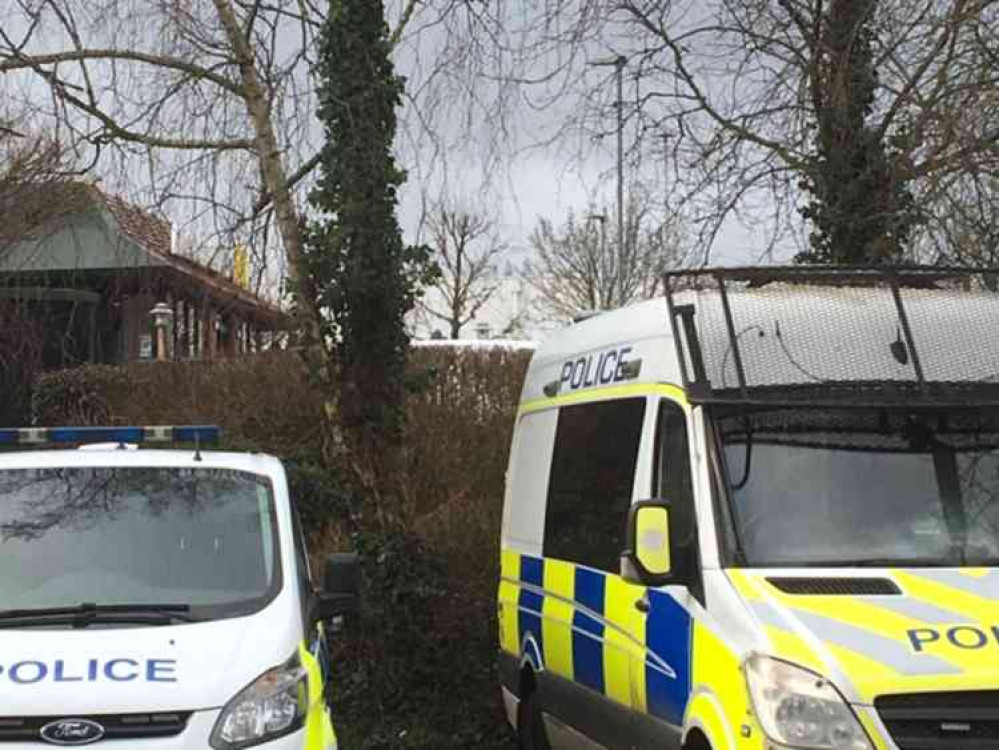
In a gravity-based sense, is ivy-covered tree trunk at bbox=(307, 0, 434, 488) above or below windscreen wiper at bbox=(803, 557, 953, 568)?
above

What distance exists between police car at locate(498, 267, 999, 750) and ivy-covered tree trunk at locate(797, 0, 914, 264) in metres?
3.43

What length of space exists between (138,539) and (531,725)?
2821 mm

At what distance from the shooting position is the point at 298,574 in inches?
214

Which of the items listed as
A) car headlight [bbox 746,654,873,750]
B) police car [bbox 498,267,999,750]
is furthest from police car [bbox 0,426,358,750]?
car headlight [bbox 746,654,873,750]

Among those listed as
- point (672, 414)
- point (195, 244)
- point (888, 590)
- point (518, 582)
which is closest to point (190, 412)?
point (195, 244)

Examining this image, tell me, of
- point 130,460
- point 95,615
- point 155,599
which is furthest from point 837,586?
point 130,460

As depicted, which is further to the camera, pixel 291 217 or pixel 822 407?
pixel 291 217

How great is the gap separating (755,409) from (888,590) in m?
0.92

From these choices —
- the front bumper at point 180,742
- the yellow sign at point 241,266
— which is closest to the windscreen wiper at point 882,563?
the front bumper at point 180,742

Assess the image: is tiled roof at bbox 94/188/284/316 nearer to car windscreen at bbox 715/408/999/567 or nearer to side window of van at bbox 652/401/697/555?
side window of van at bbox 652/401/697/555

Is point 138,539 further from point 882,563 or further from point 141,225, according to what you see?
point 141,225

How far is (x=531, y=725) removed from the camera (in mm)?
7281

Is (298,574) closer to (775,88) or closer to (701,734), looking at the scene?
(701,734)

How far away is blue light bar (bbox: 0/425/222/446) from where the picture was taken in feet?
19.5
